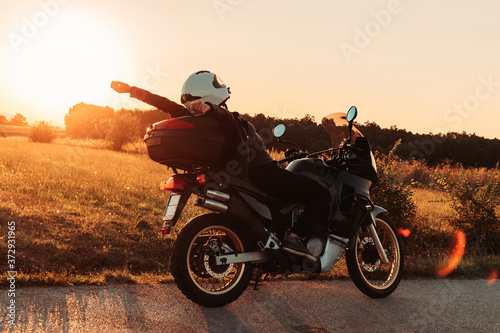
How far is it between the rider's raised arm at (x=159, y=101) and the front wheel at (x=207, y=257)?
106 centimetres

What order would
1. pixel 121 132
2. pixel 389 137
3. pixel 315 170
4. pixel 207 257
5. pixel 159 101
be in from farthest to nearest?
pixel 389 137 < pixel 121 132 < pixel 315 170 < pixel 159 101 < pixel 207 257

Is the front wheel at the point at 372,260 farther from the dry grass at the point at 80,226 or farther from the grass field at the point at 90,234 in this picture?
the dry grass at the point at 80,226

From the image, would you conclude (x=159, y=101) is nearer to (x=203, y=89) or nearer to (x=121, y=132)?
(x=203, y=89)

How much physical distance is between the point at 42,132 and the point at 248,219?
4807cm

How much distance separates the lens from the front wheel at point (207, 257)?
Answer: 403 centimetres

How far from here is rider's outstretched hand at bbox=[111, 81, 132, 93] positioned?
13.5 feet

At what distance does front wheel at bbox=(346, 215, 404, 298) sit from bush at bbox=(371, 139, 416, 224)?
4.31 m

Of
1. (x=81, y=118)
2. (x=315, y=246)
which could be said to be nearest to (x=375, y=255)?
(x=315, y=246)

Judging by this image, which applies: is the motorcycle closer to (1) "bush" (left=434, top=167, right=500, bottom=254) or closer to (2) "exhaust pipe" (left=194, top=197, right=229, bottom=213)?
(2) "exhaust pipe" (left=194, top=197, right=229, bottom=213)

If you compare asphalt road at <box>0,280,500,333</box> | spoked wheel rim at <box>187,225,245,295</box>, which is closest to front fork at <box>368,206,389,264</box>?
asphalt road at <box>0,280,500,333</box>

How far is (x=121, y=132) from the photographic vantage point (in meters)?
43.2

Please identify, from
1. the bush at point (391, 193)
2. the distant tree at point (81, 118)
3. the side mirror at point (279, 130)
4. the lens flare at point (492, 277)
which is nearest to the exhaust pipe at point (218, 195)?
the side mirror at point (279, 130)

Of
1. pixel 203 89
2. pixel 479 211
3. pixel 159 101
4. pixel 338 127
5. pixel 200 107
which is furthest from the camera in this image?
pixel 479 211

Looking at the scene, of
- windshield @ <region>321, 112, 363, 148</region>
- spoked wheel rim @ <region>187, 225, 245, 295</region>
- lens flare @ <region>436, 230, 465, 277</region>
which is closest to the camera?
spoked wheel rim @ <region>187, 225, 245, 295</region>
